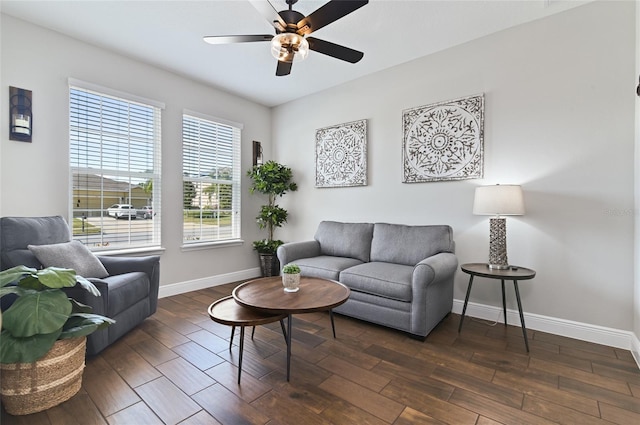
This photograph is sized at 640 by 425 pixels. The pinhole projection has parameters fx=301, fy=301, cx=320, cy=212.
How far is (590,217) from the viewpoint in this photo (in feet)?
8.26

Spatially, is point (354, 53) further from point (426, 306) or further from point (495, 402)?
point (495, 402)

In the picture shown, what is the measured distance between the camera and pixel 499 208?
8.25 feet

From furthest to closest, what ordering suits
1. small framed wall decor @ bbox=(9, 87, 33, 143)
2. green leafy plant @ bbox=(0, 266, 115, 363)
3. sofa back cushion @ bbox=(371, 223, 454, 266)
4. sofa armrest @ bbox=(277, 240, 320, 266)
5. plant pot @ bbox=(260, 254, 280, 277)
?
plant pot @ bbox=(260, 254, 280, 277) < sofa armrest @ bbox=(277, 240, 320, 266) < sofa back cushion @ bbox=(371, 223, 454, 266) < small framed wall decor @ bbox=(9, 87, 33, 143) < green leafy plant @ bbox=(0, 266, 115, 363)

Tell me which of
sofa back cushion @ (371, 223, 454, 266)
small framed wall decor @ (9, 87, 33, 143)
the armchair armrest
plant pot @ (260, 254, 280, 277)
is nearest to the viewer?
small framed wall decor @ (9, 87, 33, 143)

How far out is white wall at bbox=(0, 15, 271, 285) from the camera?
8.65 ft

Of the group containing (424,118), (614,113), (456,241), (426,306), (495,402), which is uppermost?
(424,118)

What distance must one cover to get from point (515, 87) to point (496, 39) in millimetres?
524

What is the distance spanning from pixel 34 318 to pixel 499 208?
3.18 m

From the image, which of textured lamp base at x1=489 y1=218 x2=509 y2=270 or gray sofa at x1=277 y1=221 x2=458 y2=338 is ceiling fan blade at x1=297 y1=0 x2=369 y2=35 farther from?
textured lamp base at x1=489 y1=218 x2=509 y2=270

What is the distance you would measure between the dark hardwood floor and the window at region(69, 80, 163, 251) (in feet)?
4.17

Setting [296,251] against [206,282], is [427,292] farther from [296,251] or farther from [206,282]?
[206,282]

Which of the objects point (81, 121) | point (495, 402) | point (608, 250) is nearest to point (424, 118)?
point (608, 250)

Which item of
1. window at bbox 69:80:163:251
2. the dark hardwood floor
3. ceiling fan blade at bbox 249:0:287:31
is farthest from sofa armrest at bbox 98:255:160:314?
ceiling fan blade at bbox 249:0:287:31

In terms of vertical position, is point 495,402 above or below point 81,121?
below
